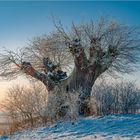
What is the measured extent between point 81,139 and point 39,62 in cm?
1236

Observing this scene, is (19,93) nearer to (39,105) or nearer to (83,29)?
(39,105)

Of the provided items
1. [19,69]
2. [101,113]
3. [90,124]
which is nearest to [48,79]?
[19,69]

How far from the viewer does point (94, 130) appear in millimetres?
11805

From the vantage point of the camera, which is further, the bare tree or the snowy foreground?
the bare tree

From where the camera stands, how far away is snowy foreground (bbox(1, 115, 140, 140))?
10.6 metres

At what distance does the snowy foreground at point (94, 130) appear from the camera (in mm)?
10641

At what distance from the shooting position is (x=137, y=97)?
642 inches

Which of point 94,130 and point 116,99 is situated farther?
point 116,99

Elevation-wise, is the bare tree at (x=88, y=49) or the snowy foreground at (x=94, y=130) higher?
the bare tree at (x=88, y=49)

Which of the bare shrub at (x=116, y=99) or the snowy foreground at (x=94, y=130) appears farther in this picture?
the bare shrub at (x=116, y=99)

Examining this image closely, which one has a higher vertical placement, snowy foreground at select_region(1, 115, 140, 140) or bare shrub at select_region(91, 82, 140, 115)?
bare shrub at select_region(91, 82, 140, 115)

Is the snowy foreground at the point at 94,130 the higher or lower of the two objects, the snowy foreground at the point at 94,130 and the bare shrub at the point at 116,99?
the lower

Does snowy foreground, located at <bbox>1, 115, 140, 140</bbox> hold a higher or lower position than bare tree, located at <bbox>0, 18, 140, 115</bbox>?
lower

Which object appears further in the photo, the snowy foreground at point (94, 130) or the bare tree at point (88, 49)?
the bare tree at point (88, 49)
